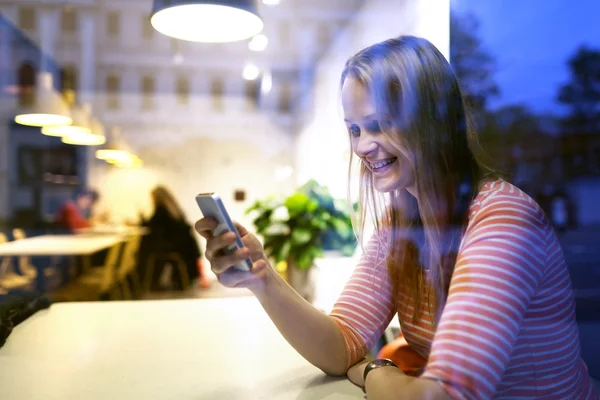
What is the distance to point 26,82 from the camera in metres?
4.57

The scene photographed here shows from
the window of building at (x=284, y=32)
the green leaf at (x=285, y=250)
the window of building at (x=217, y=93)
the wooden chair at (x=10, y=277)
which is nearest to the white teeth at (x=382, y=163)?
the window of building at (x=284, y=32)

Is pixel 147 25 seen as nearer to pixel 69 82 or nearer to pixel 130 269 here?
pixel 130 269

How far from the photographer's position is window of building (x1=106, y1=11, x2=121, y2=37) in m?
2.91

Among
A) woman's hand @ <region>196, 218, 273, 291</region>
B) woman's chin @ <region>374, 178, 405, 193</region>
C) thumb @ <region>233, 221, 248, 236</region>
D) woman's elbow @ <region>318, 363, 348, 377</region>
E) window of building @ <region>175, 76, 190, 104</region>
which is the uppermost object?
window of building @ <region>175, 76, 190, 104</region>

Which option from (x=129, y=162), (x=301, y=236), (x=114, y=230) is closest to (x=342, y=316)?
(x=301, y=236)

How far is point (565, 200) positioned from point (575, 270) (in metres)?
0.09

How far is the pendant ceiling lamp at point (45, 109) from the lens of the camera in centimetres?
430

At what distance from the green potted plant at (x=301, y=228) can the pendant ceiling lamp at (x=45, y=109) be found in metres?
2.98

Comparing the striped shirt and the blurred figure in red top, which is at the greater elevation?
the striped shirt

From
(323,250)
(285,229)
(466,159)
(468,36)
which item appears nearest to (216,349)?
(466,159)

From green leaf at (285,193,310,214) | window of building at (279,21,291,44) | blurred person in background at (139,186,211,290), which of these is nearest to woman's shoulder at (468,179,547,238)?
window of building at (279,21,291,44)

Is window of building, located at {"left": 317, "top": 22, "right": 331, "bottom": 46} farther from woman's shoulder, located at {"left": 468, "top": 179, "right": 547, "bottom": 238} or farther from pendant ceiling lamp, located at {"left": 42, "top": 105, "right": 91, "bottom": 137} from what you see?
pendant ceiling lamp, located at {"left": 42, "top": 105, "right": 91, "bottom": 137}

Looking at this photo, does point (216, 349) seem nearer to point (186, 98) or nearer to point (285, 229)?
point (285, 229)

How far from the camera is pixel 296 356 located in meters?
0.90
